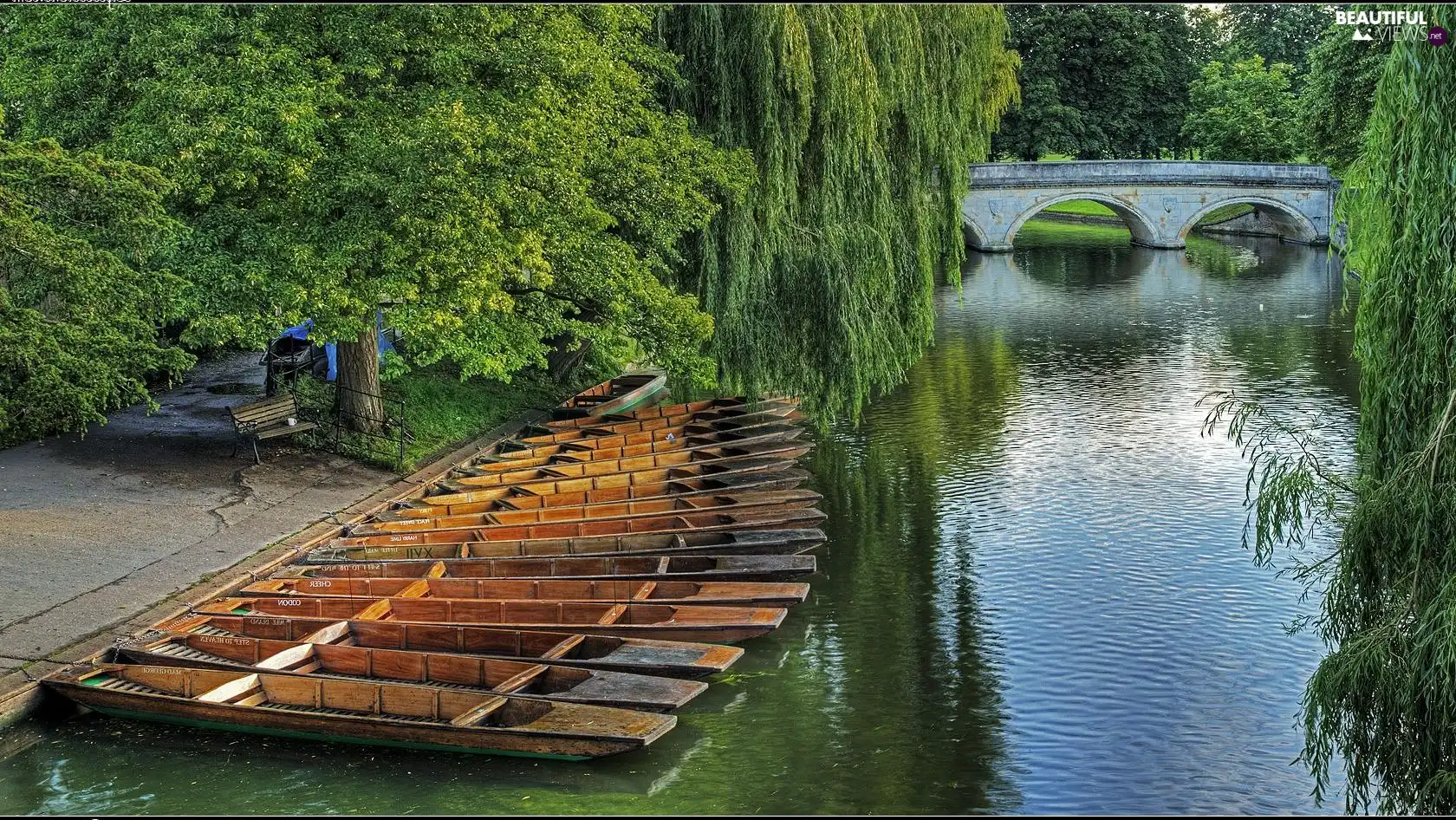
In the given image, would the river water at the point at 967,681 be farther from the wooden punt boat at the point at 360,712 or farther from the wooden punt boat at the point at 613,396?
the wooden punt boat at the point at 613,396

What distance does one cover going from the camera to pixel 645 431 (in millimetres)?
21312

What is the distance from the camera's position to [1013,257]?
5244cm

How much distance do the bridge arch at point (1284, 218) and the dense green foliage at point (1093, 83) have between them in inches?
319

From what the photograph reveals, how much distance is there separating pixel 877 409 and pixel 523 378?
6.32 metres

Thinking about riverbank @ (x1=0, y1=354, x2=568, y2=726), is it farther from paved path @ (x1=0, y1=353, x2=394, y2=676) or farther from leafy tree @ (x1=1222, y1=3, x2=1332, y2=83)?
leafy tree @ (x1=1222, y1=3, x2=1332, y2=83)

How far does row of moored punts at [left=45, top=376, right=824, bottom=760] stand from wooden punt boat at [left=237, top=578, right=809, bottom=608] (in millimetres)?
19

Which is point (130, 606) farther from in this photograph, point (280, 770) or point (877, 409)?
point (877, 409)

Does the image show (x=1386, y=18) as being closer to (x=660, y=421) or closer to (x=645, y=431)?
(x=645, y=431)

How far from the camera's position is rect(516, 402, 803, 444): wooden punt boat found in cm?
2144

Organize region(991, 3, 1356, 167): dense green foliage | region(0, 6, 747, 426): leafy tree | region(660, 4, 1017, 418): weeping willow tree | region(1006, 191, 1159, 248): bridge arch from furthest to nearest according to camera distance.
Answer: region(991, 3, 1356, 167): dense green foliage → region(1006, 191, 1159, 248): bridge arch → region(660, 4, 1017, 418): weeping willow tree → region(0, 6, 747, 426): leafy tree

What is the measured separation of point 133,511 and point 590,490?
17.3 feet

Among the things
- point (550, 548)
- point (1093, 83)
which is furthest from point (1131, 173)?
point (550, 548)

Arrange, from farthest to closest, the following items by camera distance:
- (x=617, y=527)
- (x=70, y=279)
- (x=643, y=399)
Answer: (x=643, y=399), (x=617, y=527), (x=70, y=279)

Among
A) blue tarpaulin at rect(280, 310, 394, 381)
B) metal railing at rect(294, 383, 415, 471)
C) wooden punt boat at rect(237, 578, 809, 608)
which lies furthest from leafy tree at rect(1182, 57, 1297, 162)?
wooden punt boat at rect(237, 578, 809, 608)
